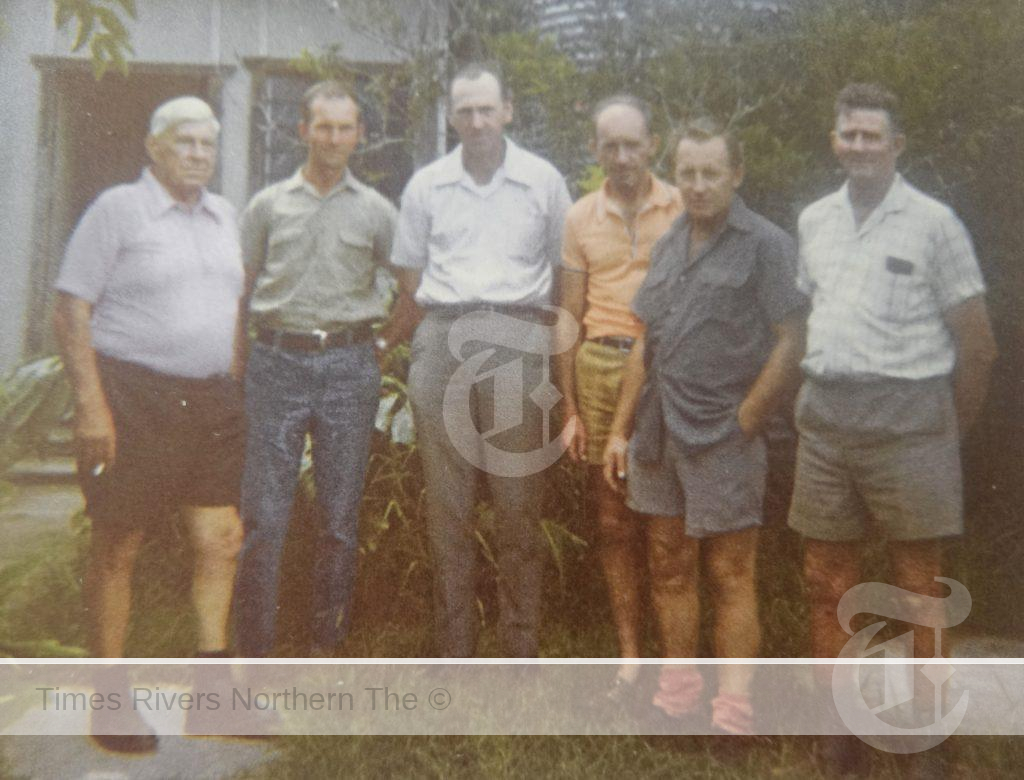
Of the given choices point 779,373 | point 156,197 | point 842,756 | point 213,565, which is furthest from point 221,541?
point 842,756

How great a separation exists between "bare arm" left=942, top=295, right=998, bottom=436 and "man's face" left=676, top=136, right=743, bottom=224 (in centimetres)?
69

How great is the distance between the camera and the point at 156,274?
2.87m

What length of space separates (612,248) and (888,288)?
762mm

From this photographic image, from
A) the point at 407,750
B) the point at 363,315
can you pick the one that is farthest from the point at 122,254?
the point at 407,750

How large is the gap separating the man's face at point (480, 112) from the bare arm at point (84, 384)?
3.87 feet

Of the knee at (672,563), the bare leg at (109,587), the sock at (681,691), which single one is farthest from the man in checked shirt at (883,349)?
the bare leg at (109,587)

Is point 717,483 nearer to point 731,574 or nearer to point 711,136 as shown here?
point 731,574

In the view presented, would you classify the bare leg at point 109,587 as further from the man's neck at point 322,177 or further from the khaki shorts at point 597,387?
the khaki shorts at point 597,387

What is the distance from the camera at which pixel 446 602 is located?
122 inches

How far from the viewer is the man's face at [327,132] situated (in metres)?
2.95

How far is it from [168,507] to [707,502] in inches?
61.9

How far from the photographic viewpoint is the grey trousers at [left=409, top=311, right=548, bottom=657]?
9.78 feet

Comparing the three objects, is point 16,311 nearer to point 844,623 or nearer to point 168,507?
point 168,507

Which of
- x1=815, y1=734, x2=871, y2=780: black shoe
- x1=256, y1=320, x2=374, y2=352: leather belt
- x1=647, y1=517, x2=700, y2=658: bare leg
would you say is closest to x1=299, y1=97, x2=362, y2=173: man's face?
x1=256, y1=320, x2=374, y2=352: leather belt
